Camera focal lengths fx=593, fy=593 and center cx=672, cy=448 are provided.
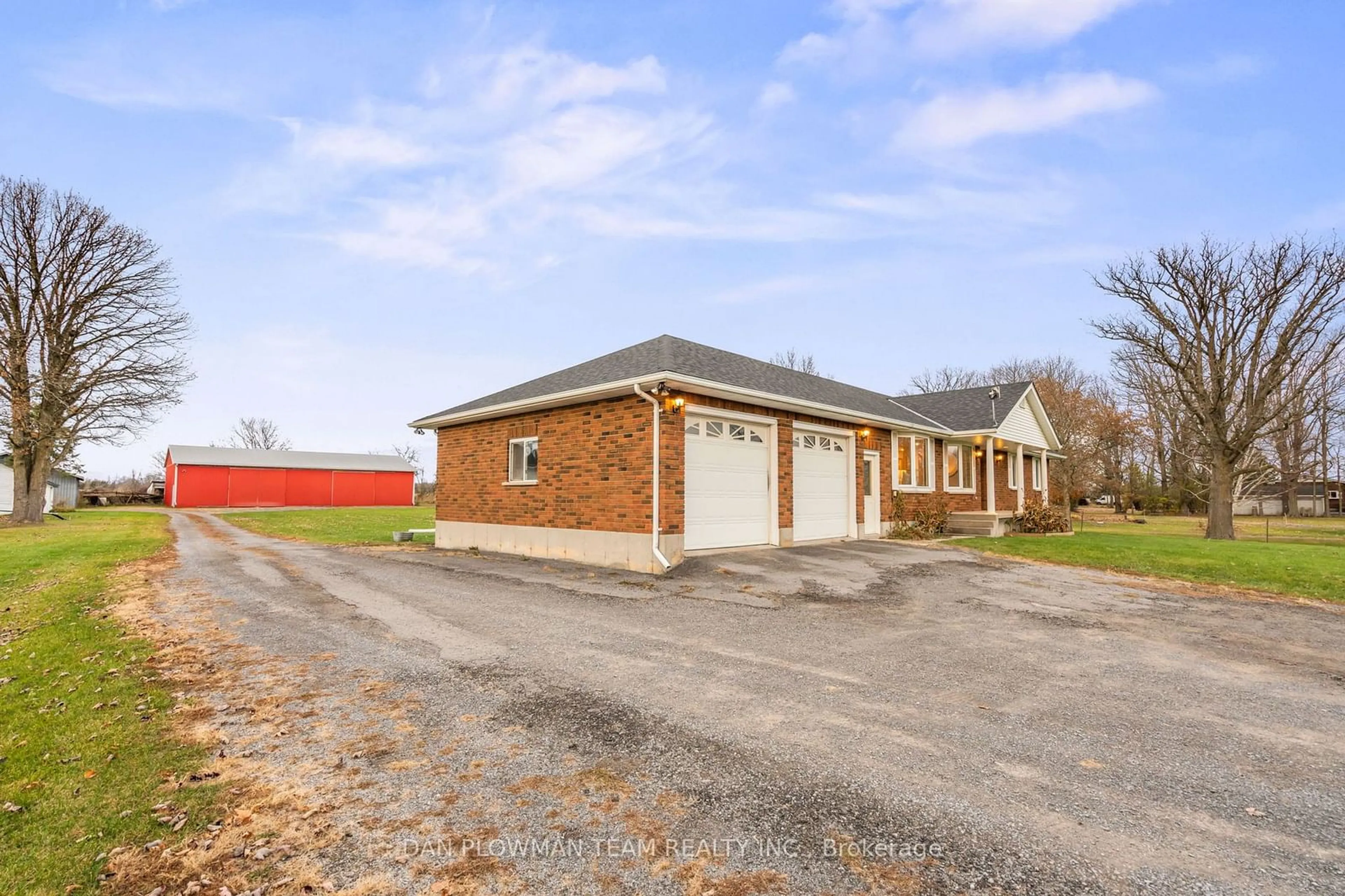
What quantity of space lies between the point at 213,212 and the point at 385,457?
3508 cm

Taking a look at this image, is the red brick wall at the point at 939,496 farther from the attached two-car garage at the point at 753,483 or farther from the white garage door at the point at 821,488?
the attached two-car garage at the point at 753,483

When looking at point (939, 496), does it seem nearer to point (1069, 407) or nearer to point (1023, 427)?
point (1023, 427)

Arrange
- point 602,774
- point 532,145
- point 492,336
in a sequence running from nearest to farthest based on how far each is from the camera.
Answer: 1. point 602,774
2. point 532,145
3. point 492,336

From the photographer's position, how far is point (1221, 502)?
19.4 meters

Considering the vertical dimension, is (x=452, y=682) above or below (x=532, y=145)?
below

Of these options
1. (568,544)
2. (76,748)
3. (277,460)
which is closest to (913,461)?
(568,544)

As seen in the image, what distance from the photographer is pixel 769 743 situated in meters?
3.52

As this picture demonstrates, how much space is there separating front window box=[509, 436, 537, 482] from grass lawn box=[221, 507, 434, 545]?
568 centimetres

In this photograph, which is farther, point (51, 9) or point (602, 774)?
point (51, 9)

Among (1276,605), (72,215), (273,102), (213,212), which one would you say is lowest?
(1276,605)

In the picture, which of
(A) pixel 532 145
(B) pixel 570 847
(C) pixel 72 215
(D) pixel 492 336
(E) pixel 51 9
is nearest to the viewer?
(B) pixel 570 847

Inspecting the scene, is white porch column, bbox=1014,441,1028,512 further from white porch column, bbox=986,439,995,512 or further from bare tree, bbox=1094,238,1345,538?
bare tree, bbox=1094,238,1345,538

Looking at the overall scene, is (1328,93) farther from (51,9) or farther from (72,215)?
(72,215)

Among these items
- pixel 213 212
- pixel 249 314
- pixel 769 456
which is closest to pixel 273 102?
pixel 213 212
